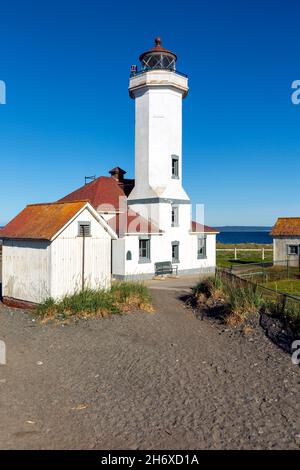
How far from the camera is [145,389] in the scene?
8203mm

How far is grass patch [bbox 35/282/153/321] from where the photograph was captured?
14.2m

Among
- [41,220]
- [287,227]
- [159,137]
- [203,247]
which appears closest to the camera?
[41,220]

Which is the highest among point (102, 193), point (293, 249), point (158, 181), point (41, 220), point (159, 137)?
point (159, 137)

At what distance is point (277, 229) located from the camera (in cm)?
2939

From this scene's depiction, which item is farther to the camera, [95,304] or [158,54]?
[158,54]

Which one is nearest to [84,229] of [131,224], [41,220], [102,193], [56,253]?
[56,253]

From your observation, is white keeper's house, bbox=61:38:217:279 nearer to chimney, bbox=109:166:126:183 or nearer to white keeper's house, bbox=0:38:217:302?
white keeper's house, bbox=0:38:217:302

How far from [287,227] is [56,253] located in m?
19.5

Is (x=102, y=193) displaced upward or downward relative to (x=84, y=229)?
upward

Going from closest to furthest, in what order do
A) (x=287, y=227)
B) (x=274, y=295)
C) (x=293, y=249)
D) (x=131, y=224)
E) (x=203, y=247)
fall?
(x=274, y=295) → (x=131, y=224) → (x=293, y=249) → (x=203, y=247) → (x=287, y=227)

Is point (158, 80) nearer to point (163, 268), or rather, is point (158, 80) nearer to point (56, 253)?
point (163, 268)
